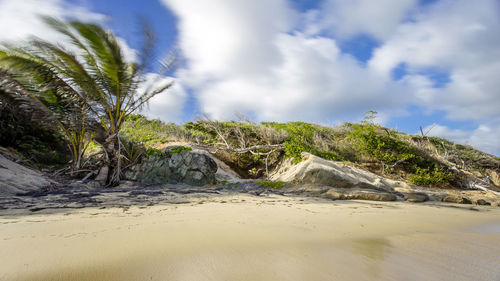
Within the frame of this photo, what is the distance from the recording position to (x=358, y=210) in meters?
3.40

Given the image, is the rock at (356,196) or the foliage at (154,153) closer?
the rock at (356,196)

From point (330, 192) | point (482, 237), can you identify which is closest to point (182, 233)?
point (482, 237)

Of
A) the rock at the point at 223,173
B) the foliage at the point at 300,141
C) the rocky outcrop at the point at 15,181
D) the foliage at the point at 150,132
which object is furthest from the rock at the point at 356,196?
the foliage at the point at 150,132

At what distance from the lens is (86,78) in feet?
20.2

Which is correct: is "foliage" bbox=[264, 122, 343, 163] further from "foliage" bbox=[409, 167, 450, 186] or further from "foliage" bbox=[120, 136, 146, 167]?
"foliage" bbox=[120, 136, 146, 167]

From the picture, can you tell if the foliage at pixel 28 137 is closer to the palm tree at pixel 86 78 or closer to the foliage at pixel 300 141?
the palm tree at pixel 86 78

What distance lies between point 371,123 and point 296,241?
9.60 metres

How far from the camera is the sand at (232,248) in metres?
1.22

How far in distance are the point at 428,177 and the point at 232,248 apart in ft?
33.5

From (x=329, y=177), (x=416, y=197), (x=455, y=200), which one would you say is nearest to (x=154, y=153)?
(x=329, y=177)

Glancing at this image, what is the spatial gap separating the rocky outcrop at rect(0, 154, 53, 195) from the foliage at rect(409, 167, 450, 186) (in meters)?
11.6

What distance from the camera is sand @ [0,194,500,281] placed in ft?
4.02

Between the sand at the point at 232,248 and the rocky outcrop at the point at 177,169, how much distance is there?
4.31m

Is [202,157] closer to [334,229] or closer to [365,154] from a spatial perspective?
[334,229]
